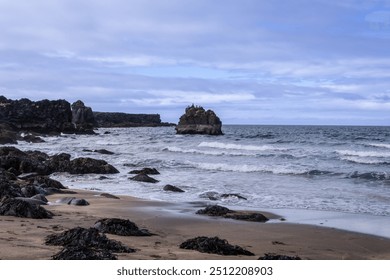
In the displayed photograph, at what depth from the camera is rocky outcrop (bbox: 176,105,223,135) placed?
223 ft

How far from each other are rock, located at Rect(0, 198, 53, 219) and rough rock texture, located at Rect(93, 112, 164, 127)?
120 m

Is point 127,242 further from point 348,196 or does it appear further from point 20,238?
point 348,196

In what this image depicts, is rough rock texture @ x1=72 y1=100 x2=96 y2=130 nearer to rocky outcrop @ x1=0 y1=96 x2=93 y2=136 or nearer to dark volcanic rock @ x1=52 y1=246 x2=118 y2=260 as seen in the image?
rocky outcrop @ x1=0 y1=96 x2=93 y2=136

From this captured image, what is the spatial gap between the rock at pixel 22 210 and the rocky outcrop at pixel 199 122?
5914 cm

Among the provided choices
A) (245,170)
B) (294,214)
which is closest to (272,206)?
(294,214)

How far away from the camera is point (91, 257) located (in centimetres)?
488

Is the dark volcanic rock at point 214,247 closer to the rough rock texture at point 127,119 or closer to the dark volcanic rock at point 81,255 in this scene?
the dark volcanic rock at point 81,255

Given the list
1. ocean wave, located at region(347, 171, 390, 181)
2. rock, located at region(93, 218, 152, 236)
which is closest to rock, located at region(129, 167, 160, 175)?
ocean wave, located at region(347, 171, 390, 181)

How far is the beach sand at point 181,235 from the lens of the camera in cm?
578

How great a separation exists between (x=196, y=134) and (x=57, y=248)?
63.5 m

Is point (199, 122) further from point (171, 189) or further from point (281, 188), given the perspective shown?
point (171, 189)

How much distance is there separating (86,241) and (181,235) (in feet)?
7.90

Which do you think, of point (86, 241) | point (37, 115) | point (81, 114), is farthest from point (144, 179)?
point (81, 114)

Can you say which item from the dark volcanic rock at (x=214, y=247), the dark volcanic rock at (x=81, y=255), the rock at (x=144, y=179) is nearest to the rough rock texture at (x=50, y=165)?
the rock at (x=144, y=179)
